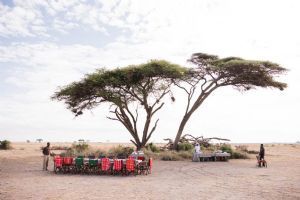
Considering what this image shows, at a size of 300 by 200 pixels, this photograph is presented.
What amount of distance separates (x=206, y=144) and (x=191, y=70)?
8.27 metres

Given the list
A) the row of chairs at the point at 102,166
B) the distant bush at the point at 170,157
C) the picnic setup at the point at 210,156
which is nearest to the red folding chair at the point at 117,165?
the row of chairs at the point at 102,166

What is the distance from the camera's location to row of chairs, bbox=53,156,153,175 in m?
20.5

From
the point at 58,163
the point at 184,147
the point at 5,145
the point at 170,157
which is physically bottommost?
the point at 58,163

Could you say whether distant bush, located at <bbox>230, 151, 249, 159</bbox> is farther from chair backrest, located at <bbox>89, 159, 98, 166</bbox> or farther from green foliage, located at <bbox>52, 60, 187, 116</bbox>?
chair backrest, located at <bbox>89, 159, 98, 166</bbox>

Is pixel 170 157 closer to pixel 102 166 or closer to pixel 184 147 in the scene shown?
pixel 184 147

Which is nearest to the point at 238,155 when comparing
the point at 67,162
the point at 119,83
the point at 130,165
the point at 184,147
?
the point at 184,147

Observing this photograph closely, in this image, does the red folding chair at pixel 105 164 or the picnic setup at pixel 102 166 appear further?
the red folding chair at pixel 105 164

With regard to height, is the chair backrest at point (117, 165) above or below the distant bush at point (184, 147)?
below

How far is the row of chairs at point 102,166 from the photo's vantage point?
20516 millimetres

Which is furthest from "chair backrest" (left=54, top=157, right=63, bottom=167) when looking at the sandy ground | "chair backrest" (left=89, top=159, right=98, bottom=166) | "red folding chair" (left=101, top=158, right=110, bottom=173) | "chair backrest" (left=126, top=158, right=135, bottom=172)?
"chair backrest" (left=126, top=158, right=135, bottom=172)

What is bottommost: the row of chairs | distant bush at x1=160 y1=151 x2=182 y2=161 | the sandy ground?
the sandy ground

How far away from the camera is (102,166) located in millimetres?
20750

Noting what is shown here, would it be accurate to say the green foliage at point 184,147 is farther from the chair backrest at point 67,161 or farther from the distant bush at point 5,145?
the distant bush at point 5,145

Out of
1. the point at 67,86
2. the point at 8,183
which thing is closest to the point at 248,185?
the point at 8,183
